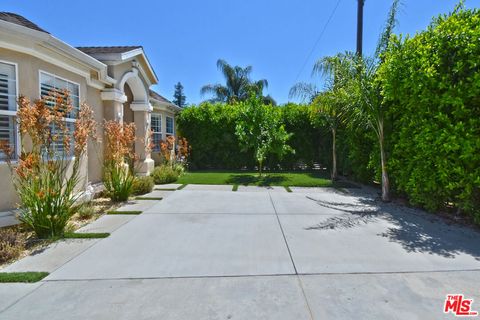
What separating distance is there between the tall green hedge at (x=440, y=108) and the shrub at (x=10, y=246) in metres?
7.62

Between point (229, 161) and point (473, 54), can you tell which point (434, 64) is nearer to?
point (473, 54)

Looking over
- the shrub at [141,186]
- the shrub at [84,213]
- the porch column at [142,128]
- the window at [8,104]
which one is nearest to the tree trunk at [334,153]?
the shrub at [141,186]

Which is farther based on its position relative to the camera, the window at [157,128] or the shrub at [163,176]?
the window at [157,128]

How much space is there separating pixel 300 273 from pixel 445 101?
4677 millimetres

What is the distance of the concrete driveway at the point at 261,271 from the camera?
2.97 meters

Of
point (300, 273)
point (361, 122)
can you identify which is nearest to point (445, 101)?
point (361, 122)

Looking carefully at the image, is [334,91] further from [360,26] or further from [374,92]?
[360,26]

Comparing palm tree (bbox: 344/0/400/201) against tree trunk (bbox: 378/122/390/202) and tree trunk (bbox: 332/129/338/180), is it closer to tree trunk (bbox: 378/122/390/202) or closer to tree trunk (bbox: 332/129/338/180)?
tree trunk (bbox: 378/122/390/202)

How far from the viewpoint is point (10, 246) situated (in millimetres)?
4328

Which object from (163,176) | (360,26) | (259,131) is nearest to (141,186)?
(163,176)

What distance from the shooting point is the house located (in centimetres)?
557

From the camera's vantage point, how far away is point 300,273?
3752 mm

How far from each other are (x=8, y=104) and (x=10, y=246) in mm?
2957

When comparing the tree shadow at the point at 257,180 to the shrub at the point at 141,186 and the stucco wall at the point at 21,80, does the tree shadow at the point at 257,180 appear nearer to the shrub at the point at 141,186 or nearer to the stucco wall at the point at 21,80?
the shrub at the point at 141,186
